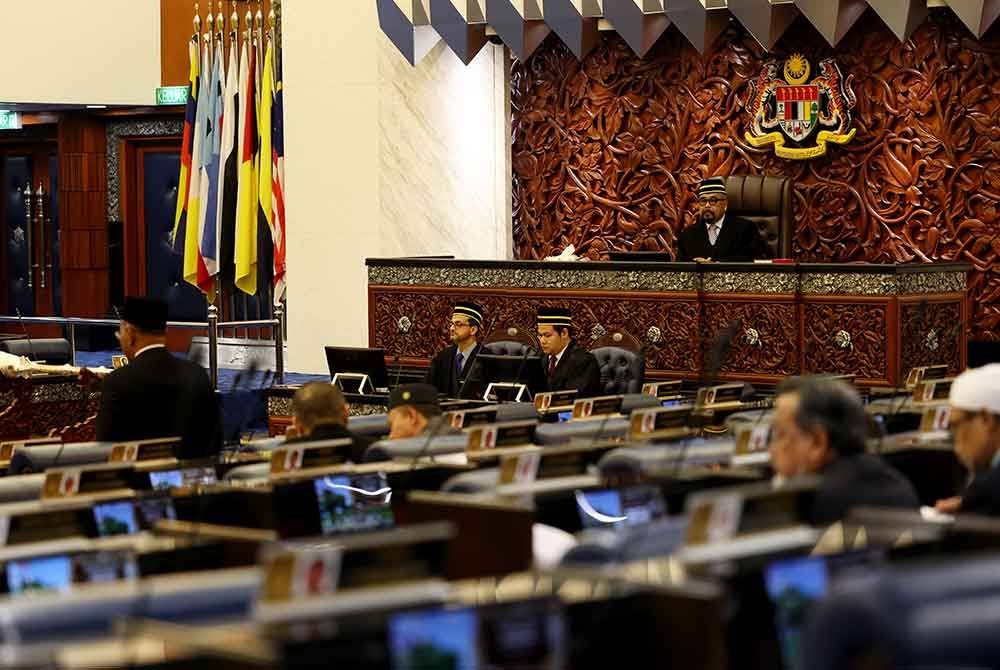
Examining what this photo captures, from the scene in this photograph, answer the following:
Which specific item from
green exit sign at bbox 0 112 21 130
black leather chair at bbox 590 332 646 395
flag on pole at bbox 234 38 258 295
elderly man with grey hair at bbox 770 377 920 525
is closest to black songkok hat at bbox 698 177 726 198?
black leather chair at bbox 590 332 646 395

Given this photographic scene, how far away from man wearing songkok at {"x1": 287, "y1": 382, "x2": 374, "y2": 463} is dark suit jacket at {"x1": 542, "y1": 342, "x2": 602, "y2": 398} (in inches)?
138

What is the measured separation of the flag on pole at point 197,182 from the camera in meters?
15.7

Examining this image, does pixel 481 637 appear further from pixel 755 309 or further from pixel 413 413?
pixel 755 309

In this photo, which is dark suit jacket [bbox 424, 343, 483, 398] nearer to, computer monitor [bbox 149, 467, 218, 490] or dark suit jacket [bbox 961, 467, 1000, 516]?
computer monitor [bbox 149, 467, 218, 490]

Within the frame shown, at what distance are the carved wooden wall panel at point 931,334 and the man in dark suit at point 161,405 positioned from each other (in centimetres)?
459

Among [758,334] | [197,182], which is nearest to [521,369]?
[758,334]

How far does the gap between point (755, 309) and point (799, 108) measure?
2238mm

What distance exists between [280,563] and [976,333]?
1021 cm

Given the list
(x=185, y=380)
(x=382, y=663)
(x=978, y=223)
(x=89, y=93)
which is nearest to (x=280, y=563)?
(x=382, y=663)

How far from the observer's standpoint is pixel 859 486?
4.04m

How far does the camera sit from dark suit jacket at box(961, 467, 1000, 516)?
4.22 meters

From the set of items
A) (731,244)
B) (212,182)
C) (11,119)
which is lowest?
(731,244)

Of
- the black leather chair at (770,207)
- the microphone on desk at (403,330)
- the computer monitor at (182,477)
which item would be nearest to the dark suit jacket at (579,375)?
the black leather chair at (770,207)

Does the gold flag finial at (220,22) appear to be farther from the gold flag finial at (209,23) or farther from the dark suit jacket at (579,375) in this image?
the dark suit jacket at (579,375)
